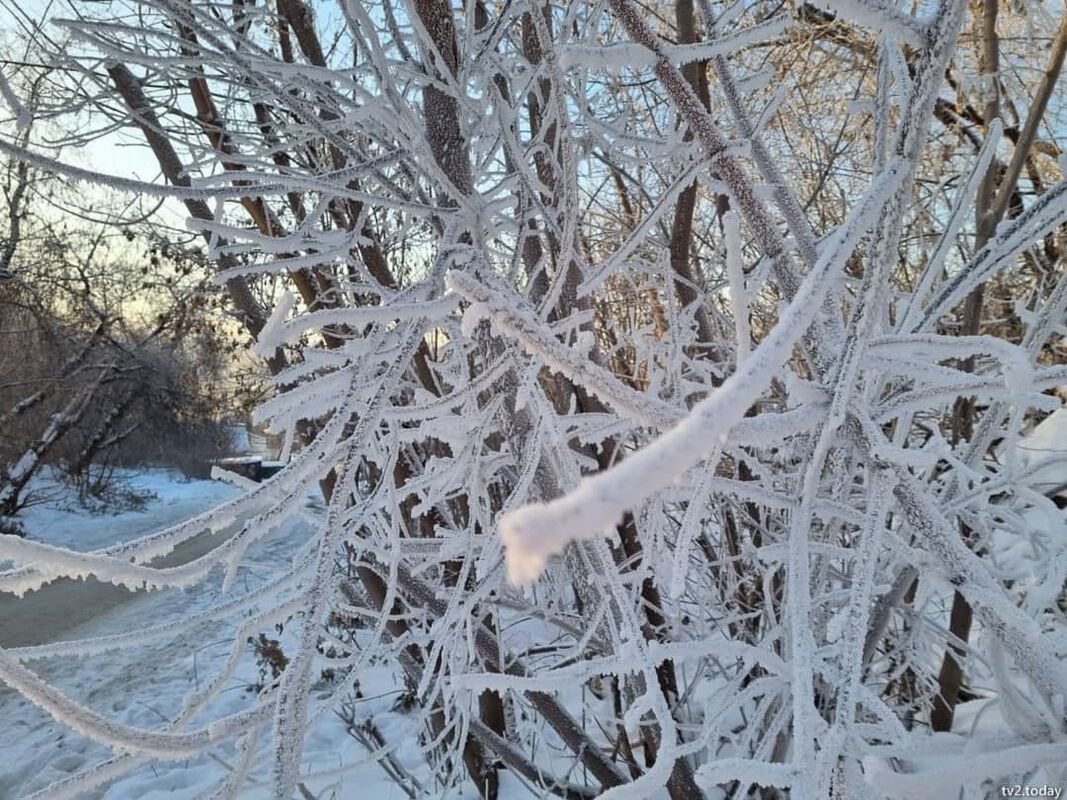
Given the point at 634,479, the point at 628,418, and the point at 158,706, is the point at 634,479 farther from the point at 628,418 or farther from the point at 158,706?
the point at 158,706

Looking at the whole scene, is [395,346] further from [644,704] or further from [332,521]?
[644,704]

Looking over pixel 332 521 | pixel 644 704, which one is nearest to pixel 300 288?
pixel 332 521

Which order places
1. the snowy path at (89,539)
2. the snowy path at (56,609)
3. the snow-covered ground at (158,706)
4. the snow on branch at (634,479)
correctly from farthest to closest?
the snowy path at (89,539) < the snowy path at (56,609) < the snow-covered ground at (158,706) < the snow on branch at (634,479)

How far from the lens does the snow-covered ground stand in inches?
110

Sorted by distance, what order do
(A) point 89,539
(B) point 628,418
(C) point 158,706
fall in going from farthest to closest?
(A) point 89,539, (C) point 158,706, (B) point 628,418

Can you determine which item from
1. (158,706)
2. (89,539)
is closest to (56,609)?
(158,706)

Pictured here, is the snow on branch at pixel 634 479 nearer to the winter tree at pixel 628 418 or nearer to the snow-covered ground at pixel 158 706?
the winter tree at pixel 628 418

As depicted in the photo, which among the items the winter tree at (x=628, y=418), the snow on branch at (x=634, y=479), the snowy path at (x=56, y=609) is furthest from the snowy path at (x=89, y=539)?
the snow on branch at (x=634, y=479)

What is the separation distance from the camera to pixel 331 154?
6.80ft

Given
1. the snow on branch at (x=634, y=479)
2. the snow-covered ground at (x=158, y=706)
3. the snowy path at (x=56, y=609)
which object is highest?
the snow on branch at (x=634, y=479)

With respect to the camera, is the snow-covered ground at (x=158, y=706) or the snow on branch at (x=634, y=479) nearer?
the snow on branch at (x=634, y=479)

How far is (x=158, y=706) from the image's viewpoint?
14.5ft

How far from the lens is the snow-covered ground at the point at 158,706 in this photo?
110 inches

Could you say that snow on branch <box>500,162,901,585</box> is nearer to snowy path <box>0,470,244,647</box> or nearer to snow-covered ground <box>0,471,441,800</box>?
snow-covered ground <box>0,471,441,800</box>
